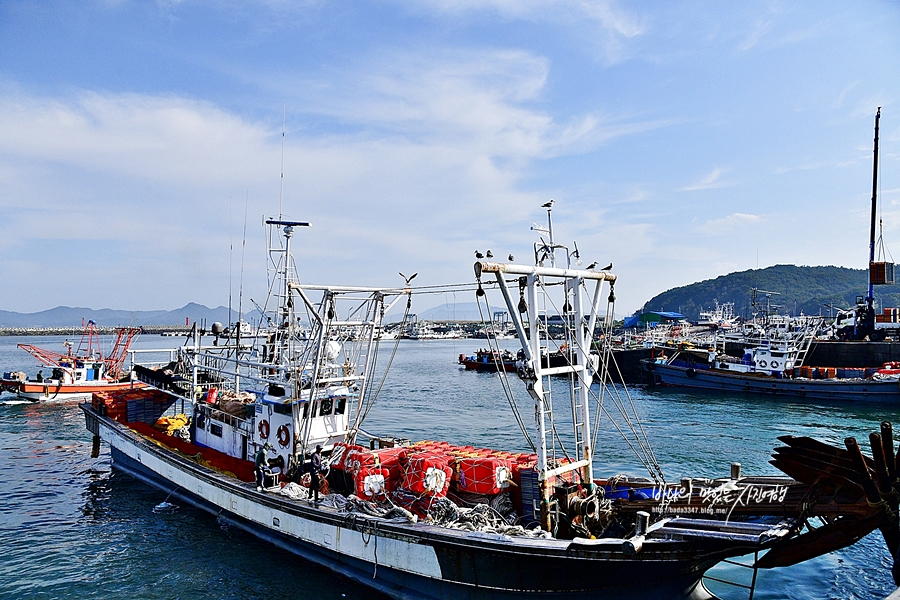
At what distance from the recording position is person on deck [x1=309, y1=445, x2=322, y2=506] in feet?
44.5

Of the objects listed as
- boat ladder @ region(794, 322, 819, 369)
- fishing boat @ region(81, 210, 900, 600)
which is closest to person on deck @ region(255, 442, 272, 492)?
fishing boat @ region(81, 210, 900, 600)

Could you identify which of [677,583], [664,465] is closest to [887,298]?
[664,465]

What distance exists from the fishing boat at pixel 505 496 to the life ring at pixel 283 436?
0.04 meters

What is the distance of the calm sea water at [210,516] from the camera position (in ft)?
42.4

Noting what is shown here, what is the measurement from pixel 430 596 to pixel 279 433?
22.5ft

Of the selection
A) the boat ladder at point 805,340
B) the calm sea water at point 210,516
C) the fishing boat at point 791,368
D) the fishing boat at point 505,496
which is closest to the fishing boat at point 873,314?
the fishing boat at point 791,368

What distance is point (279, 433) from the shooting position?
637 inches

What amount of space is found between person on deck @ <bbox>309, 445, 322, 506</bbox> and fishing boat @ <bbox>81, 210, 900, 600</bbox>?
0.17 feet

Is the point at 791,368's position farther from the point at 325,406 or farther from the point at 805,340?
the point at 325,406

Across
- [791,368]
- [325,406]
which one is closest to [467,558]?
[325,406]

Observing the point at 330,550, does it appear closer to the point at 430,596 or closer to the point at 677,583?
the point at 430,596

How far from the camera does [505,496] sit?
38.8 feet

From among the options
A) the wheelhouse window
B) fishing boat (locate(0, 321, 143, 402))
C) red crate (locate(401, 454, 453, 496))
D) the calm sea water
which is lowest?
the calm sea water

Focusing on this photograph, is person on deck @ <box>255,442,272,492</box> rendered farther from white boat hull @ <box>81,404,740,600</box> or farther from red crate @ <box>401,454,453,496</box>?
red crate @ <box>401,454,453,496</box>
